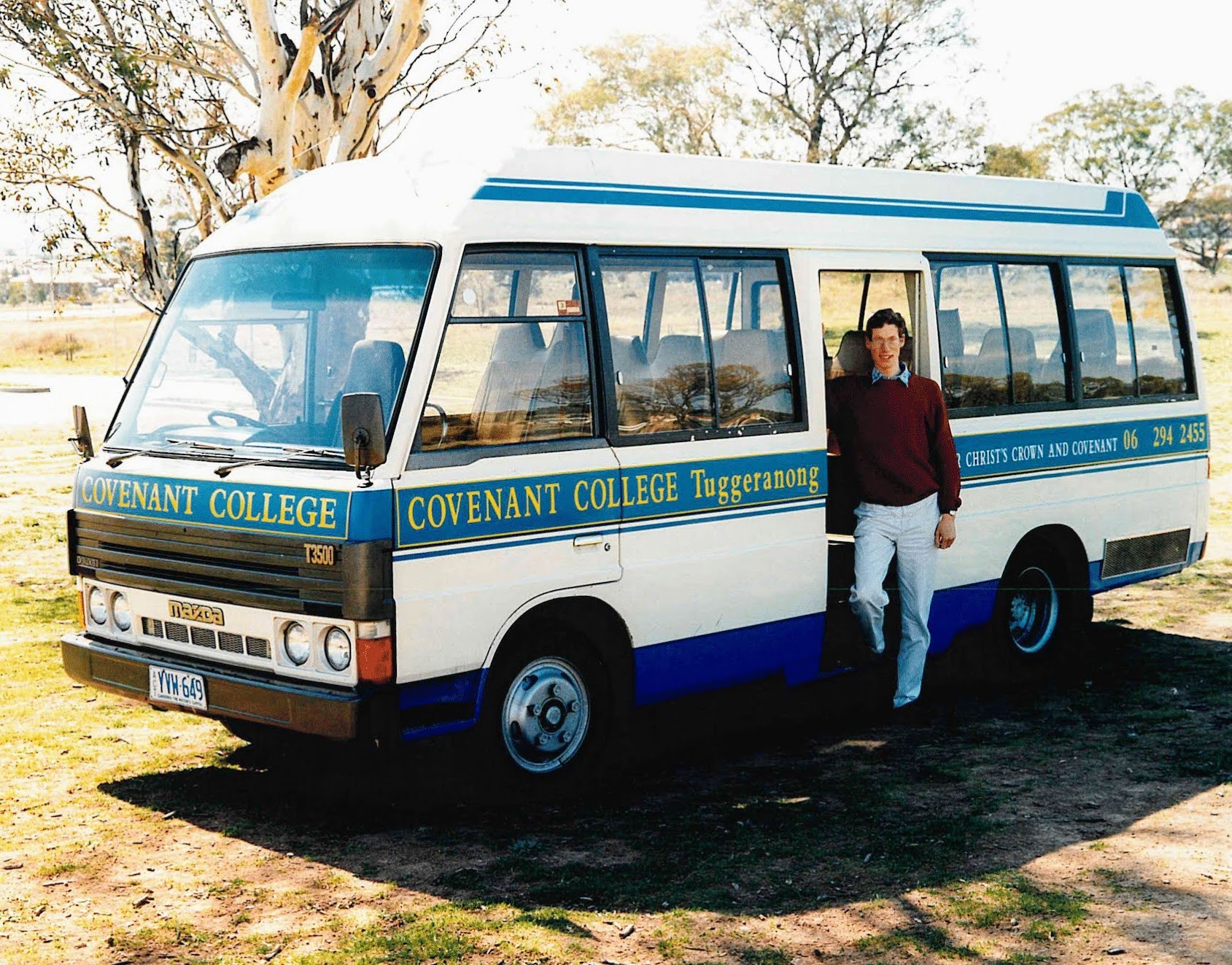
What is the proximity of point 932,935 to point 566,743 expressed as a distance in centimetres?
213

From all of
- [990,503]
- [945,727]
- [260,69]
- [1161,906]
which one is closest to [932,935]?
[1161,906]

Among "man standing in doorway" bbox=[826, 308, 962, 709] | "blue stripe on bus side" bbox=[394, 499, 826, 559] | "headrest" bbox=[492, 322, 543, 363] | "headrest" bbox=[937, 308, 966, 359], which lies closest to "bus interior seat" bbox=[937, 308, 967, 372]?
"headrest" bbox=[937, 308, 966, 359]

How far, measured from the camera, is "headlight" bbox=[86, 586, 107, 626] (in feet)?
23.1

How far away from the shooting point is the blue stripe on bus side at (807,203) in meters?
6.86

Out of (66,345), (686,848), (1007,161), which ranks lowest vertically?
(686,848)

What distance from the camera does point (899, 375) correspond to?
8.15m

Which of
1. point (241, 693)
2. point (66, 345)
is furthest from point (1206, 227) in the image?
point (241, 693)

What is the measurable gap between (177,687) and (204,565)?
53 cm

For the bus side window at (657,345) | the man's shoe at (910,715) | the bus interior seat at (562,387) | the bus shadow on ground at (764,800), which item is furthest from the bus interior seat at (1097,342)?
the bus interior seat at (562,387)

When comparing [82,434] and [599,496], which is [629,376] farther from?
A: [82,434]

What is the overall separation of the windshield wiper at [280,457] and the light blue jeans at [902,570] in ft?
10.2

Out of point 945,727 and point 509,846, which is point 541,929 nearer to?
point 509,846

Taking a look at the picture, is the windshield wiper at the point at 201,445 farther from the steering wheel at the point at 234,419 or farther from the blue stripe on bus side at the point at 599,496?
the blue stripe on bus side at the point at 599,496

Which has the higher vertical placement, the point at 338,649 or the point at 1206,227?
the point at 1206,227
